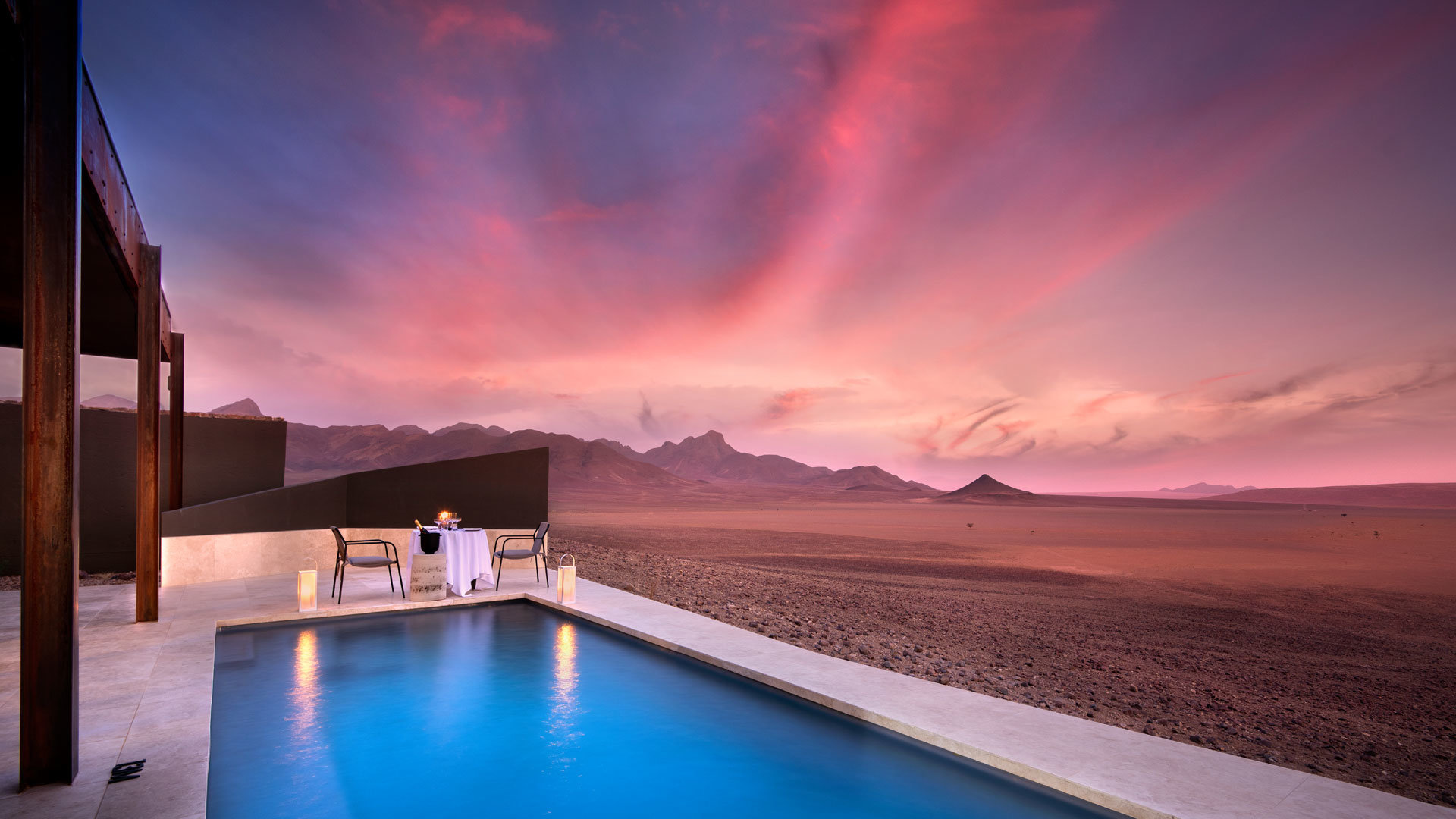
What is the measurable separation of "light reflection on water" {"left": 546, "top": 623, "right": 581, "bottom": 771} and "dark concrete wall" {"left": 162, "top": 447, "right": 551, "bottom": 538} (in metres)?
4.25

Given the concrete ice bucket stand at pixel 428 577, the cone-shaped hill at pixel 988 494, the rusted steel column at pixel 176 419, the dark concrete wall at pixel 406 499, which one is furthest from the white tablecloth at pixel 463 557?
the cone-shaped hill at pixel 988 494

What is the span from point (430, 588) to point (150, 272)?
380 cm

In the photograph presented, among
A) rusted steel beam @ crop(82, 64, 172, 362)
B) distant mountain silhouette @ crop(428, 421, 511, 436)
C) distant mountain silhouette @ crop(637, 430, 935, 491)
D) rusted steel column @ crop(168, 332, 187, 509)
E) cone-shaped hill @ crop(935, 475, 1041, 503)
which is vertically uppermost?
distant mountain silhouette @ crop(428, 421, 511, 436)

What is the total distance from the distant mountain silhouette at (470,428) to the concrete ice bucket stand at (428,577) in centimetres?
12228

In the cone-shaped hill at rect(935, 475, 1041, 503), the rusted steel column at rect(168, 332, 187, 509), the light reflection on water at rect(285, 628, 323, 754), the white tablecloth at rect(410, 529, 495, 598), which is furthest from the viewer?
the cone-shaped hill at rect(935, 475, 1041, 503)

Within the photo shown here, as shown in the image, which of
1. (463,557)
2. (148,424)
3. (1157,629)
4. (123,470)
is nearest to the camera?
(148,424)

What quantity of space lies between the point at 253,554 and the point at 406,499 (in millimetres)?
1945

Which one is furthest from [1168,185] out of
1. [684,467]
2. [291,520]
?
[684,467]

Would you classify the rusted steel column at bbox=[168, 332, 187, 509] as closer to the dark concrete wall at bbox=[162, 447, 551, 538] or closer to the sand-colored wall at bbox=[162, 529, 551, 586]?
the dark concrete wall at bbox=[162, 447, 551, 538]

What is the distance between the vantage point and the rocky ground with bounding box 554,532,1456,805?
4621mm

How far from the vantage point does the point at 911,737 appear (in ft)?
10.6

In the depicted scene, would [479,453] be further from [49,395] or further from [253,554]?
[49,395]

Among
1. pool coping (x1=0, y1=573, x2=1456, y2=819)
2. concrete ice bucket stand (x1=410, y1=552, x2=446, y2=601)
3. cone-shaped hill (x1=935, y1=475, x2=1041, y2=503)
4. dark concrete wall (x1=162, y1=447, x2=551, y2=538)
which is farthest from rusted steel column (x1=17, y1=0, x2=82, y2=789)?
cone-shaped hill (x1=935, y1=475, x2=1041, y2=503)

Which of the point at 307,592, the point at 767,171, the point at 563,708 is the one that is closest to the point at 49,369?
the point at 563,708
